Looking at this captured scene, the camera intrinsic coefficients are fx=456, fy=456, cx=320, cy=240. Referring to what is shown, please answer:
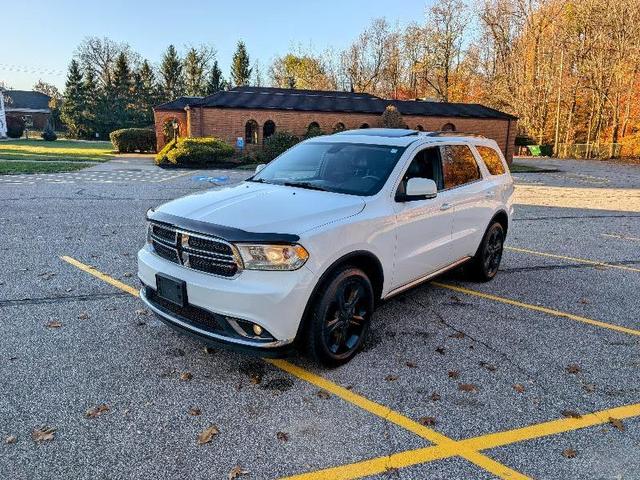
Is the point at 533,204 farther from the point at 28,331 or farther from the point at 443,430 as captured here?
the point at 28,331

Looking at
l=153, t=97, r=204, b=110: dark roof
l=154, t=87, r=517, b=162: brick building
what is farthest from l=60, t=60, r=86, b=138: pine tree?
l=153, t=97, r=204, b=110: dark roof

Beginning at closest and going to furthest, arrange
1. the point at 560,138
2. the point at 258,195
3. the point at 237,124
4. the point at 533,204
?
the point at 258,195
the point at 533,204
the point at 237,124
the point at 560,138

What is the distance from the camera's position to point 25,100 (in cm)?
6925

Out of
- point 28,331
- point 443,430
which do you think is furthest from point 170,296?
point 443,430

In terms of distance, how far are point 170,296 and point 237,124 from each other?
24.3 m

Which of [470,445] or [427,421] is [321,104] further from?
[470,445]

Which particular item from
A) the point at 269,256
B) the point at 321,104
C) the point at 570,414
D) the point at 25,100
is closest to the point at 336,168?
the point at 269,256

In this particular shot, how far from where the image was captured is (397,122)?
86.6 ft

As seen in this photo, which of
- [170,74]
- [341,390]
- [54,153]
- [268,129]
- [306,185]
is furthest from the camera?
[170,74]

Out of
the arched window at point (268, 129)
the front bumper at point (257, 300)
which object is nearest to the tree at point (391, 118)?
the arched window at point (268, 129)

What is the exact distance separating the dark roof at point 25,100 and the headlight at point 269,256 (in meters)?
79.1

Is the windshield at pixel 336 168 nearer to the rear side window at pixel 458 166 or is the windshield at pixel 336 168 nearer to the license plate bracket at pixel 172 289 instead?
the rear side window at pixel 458 166

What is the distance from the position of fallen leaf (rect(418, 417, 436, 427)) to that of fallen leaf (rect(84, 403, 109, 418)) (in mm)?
2097

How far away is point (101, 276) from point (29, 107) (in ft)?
257
